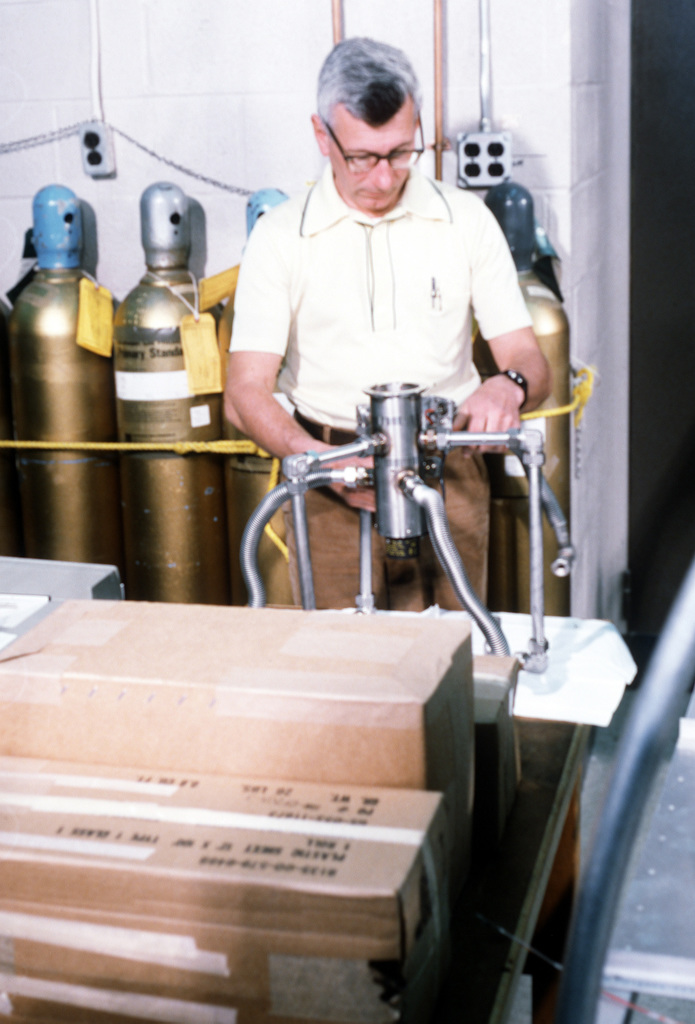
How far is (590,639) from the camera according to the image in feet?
5.57

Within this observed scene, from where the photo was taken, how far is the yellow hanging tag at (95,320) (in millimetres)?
2699

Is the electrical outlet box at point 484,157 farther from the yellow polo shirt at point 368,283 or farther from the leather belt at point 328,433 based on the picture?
the leather belt at point 328,433

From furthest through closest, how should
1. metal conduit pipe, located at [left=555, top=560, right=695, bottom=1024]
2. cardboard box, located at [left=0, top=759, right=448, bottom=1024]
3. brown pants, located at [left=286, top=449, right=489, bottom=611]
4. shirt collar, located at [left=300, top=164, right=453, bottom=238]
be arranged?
brown pants, located at [left=286, top=449, right=489, bottom=611] → shirt collar, located at [left=300, top=164, right=453, bottom=238] → cardboard box, located at [left=0, top=759, right=448, bottom=1024] → metal conduit pipe, located at [left=555, top=560, right=695, bottom=1024]

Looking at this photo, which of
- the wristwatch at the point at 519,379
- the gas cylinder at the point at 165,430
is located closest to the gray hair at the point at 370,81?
the wristwatch at the point at 519,379

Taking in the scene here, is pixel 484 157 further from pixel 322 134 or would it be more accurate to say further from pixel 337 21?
pixel 322 134

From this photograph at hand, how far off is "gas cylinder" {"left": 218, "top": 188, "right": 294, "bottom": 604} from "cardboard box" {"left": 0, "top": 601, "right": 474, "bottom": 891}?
5.12ft

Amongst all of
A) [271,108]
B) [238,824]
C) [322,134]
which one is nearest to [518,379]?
[322,134]

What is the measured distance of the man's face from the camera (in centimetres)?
191

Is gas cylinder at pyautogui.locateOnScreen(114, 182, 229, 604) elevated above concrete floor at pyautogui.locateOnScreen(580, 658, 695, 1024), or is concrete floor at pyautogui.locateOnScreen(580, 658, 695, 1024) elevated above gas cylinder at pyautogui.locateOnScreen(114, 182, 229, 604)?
gas cylinder at pyautogui.locateOnScreen(114, 182, 229, 604)

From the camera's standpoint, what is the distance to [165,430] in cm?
268

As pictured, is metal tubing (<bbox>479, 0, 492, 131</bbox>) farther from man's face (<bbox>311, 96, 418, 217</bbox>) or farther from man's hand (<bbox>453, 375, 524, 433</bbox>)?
man's hand (<bbox>453, 375, 524, 433</bbox>)

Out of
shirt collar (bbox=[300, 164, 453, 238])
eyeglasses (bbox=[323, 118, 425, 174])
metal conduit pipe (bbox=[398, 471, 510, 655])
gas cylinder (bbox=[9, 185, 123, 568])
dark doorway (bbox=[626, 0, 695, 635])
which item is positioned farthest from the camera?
dark doorway (bbox=[626, 0, 695, 635])

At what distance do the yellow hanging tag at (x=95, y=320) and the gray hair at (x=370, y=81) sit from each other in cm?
101

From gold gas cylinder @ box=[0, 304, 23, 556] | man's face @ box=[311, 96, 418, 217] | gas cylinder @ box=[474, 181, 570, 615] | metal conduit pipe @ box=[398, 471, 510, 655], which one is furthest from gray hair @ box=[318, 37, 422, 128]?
gold gas cylinder @ box=[0, 304, 23, 556]
